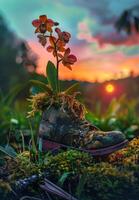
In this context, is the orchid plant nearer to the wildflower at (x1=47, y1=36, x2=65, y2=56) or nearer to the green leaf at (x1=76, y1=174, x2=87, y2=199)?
the wildflower at (x1=47, y1=36, x2=65, y2=56)

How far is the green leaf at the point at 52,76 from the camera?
59.6 inches

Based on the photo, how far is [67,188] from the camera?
49.1 inches

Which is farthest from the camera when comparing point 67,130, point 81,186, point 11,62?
point 11,62

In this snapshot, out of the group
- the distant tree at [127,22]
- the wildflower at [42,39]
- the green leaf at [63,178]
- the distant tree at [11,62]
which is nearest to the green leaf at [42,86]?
the wildflower at [42,39]

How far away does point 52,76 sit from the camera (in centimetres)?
153

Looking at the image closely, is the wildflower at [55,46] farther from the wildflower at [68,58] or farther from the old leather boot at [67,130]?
the old leather boot at [67,130]

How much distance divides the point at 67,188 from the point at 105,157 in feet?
0.53

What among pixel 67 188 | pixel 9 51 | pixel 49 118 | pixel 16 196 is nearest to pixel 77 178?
pixel 67 188

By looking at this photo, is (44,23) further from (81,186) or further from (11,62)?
(11,62)

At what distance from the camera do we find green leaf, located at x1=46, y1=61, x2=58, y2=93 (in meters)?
1.51

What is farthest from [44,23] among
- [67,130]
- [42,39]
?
[67,130]

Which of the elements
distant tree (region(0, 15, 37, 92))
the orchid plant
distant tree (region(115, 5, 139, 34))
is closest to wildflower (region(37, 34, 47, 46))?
the orchid plant

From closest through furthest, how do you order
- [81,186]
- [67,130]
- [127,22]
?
[81,186]
[67,130]
[127,22]

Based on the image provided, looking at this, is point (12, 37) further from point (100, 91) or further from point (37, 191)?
point (37, 191)
